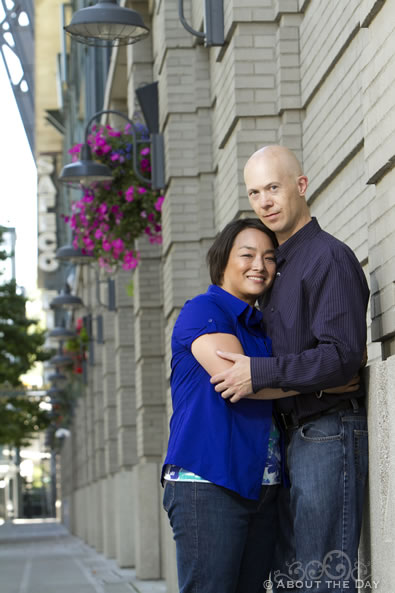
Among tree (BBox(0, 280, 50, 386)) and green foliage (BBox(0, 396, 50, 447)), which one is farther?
green foliage (BBox(0, 396, 50, 447))

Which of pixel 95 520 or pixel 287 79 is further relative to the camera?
pixel 95 520

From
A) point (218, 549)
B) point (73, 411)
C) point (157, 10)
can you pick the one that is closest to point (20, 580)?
point (157, 10)

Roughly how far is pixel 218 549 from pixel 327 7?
390 centimetres

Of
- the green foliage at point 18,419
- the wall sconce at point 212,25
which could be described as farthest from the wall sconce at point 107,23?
the green foliage at point 18,419

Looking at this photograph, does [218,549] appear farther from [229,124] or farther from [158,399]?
[158,399]

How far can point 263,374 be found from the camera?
12.9ft

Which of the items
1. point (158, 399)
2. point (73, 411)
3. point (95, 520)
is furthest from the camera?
point (73, 411)

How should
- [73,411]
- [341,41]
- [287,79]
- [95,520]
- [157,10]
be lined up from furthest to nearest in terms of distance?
[73,411] < [95,520] < [157,10] < [287,79] < [341,41]

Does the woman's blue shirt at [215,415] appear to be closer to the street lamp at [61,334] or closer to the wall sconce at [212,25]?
the wall sconce at [212,25]

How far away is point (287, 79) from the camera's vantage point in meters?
7.88

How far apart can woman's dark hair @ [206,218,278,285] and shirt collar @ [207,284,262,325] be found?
92 millimetres

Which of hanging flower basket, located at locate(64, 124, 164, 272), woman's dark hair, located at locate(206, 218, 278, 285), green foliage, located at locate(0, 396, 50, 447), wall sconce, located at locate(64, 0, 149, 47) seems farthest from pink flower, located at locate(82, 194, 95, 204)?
green foliage, located at locate(0, 396, 50, 447)

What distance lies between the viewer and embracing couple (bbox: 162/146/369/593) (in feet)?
12.9

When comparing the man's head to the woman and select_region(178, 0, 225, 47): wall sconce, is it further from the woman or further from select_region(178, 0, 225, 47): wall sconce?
select_region(178, 0, 225, 47): wall sconce
